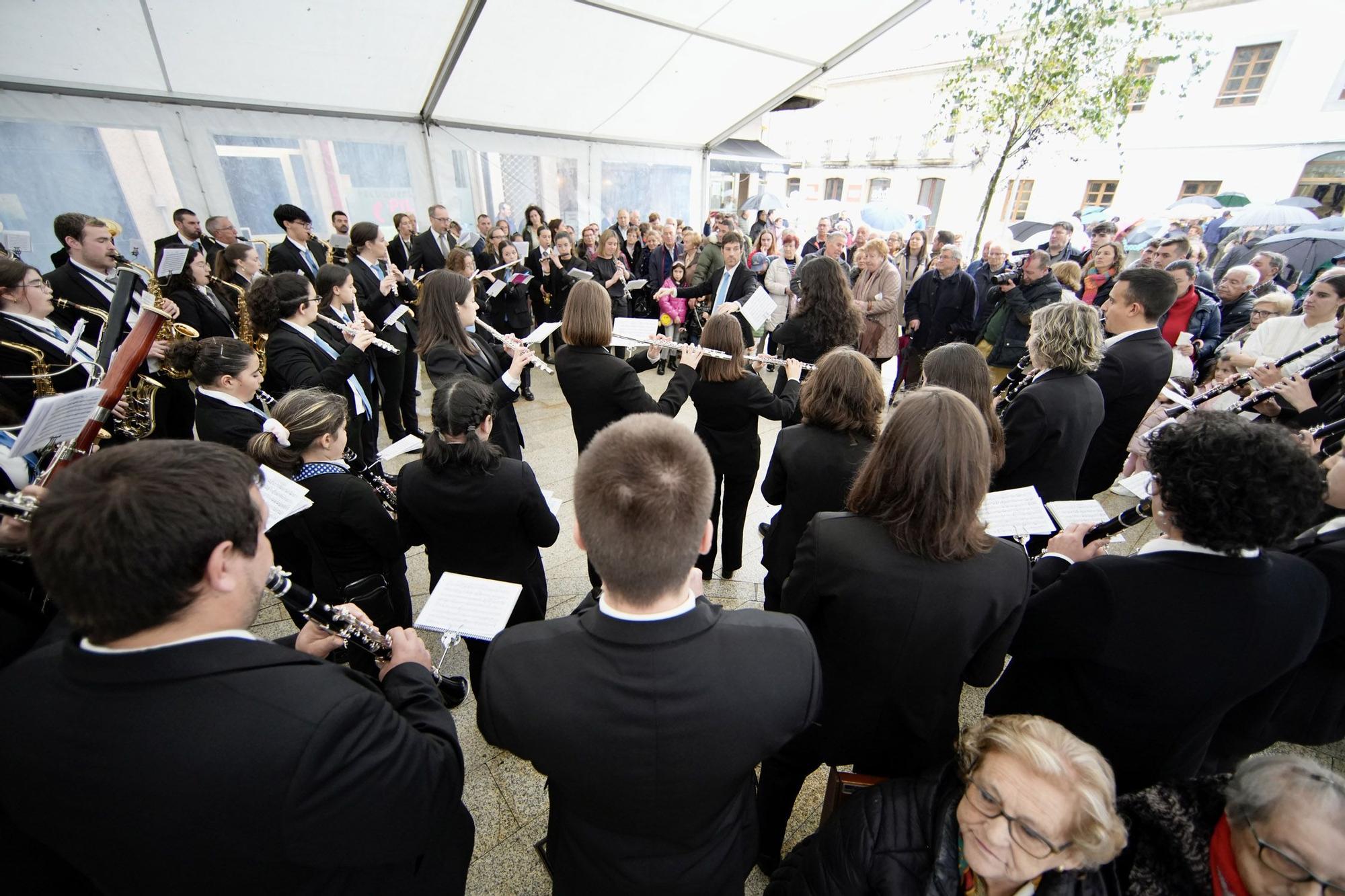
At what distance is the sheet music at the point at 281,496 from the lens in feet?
6.00

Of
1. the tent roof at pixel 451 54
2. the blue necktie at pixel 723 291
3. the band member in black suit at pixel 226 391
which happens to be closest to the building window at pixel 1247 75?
the tent roof at pixel 451 54

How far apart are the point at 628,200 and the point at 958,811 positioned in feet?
38.3

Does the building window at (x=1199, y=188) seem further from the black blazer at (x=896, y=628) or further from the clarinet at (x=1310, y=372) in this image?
the black blazer at (x=896, y=628)

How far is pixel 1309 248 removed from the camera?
7453 millimetres

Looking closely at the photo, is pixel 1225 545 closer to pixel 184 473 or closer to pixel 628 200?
pixel 184 473

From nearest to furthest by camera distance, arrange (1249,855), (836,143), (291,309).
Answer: (1249,855) → (291,309) → (836,143)

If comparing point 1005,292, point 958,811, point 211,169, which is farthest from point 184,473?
point 211,169

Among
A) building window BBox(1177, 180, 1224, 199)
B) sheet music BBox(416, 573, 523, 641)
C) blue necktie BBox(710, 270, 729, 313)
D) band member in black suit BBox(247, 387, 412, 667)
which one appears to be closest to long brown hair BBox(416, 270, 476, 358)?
band member in black suit BBox(247, 387, 412, 667)

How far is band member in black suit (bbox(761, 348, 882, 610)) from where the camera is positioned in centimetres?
241

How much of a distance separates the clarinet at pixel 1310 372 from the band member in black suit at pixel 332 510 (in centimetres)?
447

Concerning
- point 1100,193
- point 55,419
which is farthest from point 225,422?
point 1100,193

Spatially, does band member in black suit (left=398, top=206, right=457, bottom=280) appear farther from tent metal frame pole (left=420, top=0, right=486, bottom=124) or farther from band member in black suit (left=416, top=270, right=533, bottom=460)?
band member in black suit (left=416, top=270, right=533, bottom=460)

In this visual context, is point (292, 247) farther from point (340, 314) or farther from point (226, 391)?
point (226, 391)

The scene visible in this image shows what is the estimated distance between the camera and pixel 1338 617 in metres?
1.73
